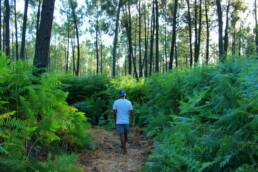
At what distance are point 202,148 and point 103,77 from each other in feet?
41.9

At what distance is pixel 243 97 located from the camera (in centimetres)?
696

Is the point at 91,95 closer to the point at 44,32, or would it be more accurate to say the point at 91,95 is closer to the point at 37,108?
the point at 44,32

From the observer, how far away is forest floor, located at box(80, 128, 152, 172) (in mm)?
8898

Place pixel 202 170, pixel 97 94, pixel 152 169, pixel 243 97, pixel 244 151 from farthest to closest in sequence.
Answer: pixel 97 94, pixel 152 169, pixel 243 97, pixel 202 170, pixel 244 151

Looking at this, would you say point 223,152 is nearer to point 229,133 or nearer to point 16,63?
point 229,133

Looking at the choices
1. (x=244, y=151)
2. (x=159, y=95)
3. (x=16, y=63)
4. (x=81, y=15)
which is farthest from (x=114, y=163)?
(x=81, y=15)

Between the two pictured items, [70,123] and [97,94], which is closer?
[70,123]

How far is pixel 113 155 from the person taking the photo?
1029cm

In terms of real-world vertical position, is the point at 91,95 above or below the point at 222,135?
above

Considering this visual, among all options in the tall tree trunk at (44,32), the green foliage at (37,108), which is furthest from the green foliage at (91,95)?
the green foliage at (37,108)

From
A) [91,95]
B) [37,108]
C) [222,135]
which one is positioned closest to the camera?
[222,135]

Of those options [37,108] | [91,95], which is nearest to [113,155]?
[37,108]

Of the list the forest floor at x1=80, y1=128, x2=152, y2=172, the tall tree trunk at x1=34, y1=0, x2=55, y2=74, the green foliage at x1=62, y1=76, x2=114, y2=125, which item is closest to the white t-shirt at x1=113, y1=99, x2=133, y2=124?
the forest floor at x1=80, y1=128, x2=152, y2=172

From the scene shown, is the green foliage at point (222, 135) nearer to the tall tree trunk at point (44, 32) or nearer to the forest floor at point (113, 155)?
the forest floor at point (113, 155)
